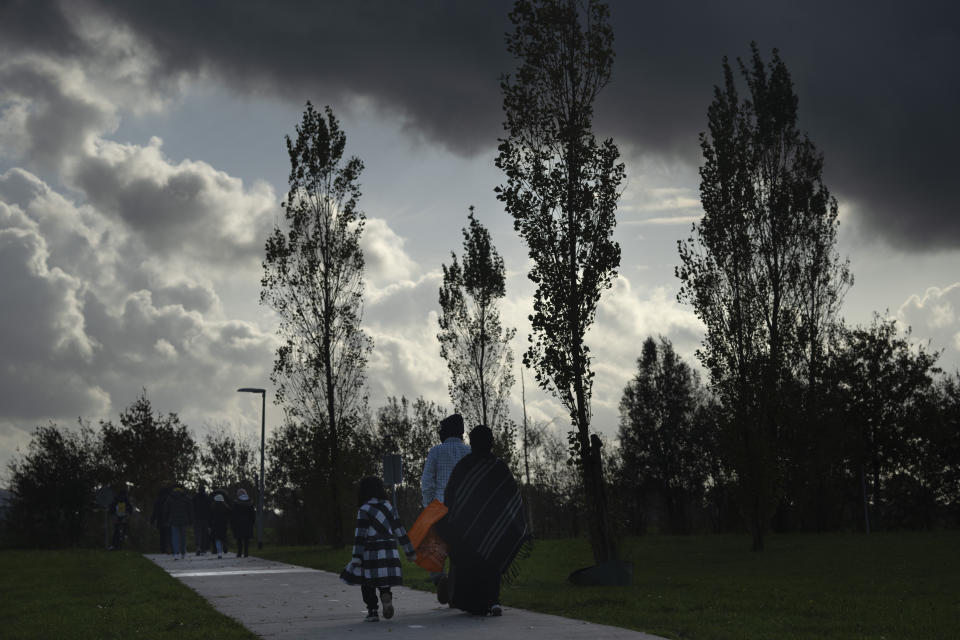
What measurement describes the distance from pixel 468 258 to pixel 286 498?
57.9 feet

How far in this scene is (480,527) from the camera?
10.2 m

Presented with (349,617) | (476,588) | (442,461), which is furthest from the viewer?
(442,461)

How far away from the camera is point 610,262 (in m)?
19.1

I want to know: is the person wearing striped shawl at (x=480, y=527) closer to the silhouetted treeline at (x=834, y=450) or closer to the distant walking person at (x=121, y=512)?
the silhouetted treeline at (x=834, y=450)

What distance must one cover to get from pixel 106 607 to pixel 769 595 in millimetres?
8940

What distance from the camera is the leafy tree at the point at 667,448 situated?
2586 inches

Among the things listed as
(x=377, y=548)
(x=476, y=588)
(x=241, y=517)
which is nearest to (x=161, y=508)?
(x=241, y=517)

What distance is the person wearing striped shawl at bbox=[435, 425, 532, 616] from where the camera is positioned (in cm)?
1013

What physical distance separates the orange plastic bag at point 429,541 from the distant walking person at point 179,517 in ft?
67.6

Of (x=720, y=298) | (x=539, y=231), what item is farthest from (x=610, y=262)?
(x=720, y=298)

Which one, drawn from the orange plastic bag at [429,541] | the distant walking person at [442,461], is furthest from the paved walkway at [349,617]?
the distant walking person at [442,461]

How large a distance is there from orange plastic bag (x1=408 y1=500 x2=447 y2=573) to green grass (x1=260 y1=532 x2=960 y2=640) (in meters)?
1.54

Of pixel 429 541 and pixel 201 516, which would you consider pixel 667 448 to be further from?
pixel 429 541

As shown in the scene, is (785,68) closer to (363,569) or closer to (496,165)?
(496,165)
